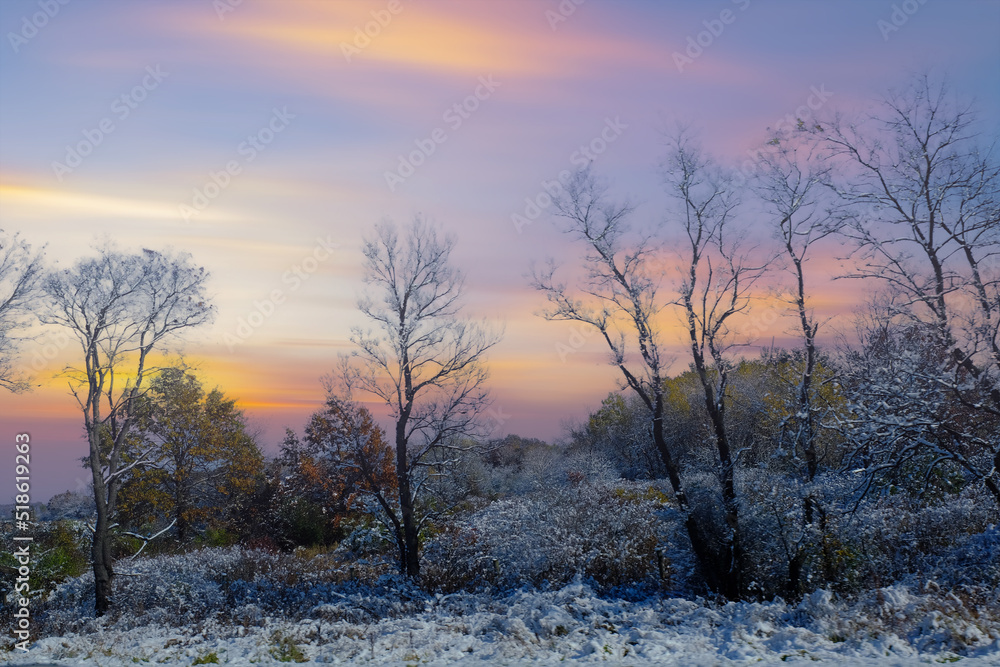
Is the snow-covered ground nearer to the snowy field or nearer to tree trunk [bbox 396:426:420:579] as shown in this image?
the snowy field

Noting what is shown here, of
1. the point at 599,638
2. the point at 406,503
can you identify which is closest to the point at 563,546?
the point at 406,503

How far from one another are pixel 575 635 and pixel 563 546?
25.5 ft

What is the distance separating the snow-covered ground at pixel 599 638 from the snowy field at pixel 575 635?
0.02m

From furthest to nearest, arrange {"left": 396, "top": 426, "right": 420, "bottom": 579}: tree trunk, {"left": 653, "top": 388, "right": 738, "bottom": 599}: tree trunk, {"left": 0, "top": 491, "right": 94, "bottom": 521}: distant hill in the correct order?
{"left": 0, "top": 491, "right": 94, "bottom": 521}: distant hill
{"left": 396, "top": 426, "right": 420, "bottom": 579}: tree trunk
{"left": 653, "top": 388, "right": 738, "bottom": 599}: tree trunk

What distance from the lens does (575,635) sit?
9.82 m

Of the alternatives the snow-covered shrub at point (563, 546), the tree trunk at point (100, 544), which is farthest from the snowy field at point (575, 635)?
the snow-covered shrub at point (563, 546)

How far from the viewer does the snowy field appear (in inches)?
327

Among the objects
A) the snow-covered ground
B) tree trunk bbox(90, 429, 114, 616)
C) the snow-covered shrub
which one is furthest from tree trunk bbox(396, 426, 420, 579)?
tree trunk bbox(90, 429, 114, 616)

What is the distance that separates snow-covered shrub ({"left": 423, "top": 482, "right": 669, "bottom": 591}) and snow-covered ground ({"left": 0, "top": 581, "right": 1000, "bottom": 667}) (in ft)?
16.7

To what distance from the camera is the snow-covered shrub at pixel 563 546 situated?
56.9ft

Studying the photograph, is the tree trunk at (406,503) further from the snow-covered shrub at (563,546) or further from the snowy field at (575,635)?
the snowy field at (575,635)

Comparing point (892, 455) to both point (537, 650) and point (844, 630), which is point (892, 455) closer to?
point (844, 630)

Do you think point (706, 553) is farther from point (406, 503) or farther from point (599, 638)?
Result: point (406, 503)

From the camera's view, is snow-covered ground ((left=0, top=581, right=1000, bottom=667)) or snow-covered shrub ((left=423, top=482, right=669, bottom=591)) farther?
snow-covered shrub ((left=423, top=482, right=669, bottom=591))
